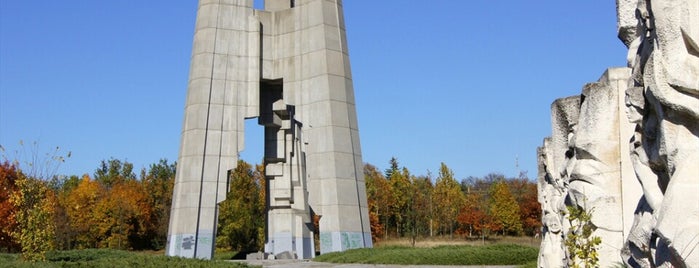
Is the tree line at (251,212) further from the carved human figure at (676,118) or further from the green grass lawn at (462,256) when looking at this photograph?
the carved human figure at (676,118)

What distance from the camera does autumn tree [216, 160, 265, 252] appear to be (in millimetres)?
44906

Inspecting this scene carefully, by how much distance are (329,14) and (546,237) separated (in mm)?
16149

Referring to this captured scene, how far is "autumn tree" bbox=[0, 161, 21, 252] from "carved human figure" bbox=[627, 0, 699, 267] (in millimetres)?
31300

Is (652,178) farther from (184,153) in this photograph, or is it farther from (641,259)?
(184,153)

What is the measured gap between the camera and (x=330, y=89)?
82.0 feet

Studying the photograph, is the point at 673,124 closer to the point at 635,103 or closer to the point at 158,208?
the point at 635,103

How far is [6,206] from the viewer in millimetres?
34875

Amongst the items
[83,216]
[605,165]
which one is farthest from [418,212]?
[605,165]

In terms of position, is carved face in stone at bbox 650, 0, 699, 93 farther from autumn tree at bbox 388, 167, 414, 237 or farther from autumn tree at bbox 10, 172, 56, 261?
autumn tree at bbox 388, 167, 414, 237

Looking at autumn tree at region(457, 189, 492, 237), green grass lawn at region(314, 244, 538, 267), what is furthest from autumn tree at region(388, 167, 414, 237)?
green grass lawn at region(314, 244, 538, 267)

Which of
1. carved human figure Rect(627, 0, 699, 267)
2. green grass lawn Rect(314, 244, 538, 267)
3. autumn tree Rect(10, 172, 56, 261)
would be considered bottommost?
carved human figure Rect(627, 0, 699, 267)

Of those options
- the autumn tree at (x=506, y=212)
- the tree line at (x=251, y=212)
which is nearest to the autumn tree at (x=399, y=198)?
the tree line at (x=251, y=212)

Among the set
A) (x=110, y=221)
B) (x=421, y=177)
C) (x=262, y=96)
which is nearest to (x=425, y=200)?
(x=421, y=177)

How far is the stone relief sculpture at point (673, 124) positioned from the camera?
4262 mm
